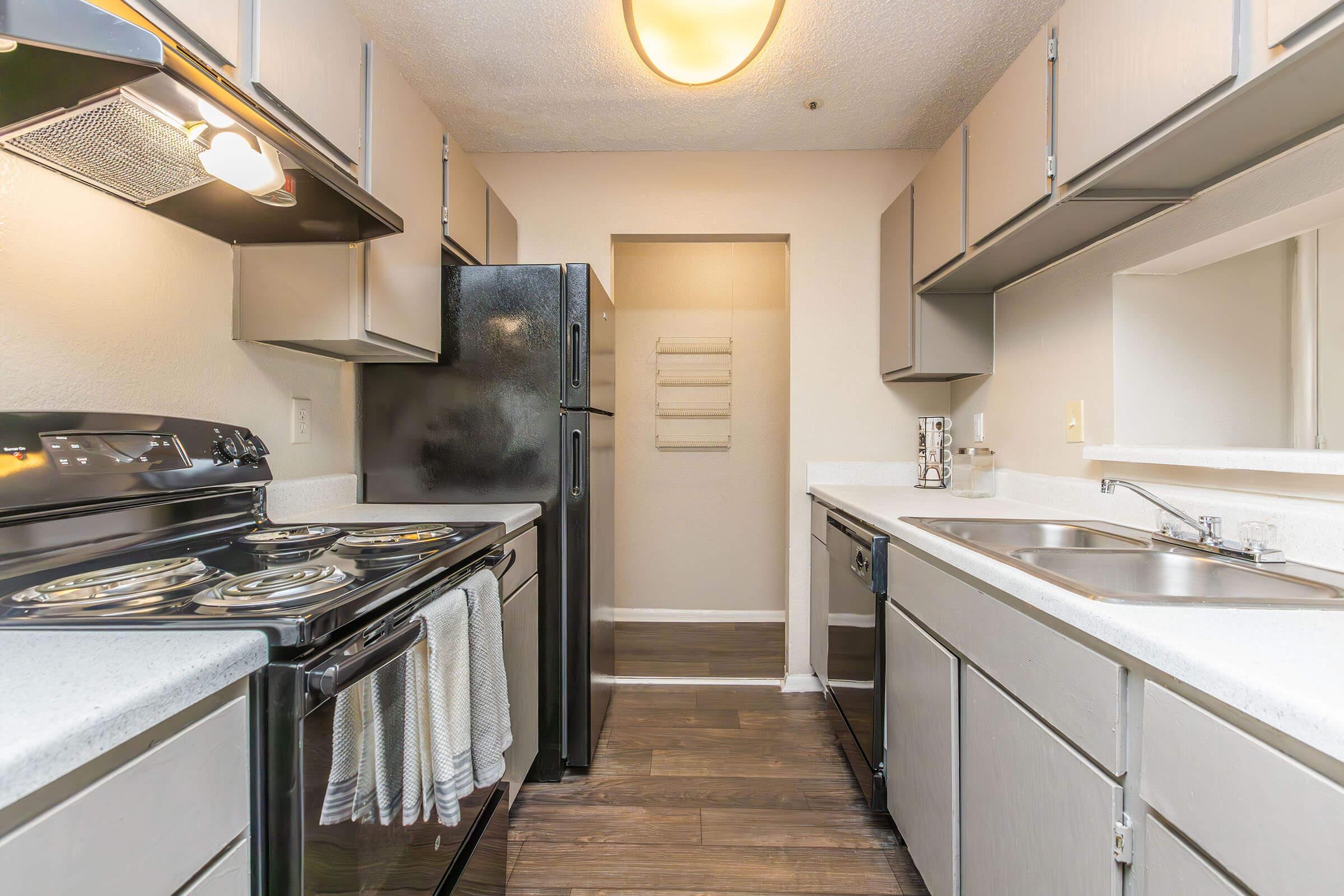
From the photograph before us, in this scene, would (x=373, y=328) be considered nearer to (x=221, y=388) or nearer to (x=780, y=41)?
(x=221, y=388)

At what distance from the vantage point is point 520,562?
5.65 feet

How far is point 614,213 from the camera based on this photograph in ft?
9.03

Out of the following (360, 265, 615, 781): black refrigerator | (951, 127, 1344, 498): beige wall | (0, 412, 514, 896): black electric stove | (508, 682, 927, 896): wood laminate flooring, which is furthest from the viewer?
(360, 265, 615, 781): black refrigerator

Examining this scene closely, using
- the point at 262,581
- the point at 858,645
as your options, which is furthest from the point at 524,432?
the point at 858,645

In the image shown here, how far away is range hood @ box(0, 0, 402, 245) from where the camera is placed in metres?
0.72

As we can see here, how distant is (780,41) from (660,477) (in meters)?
2.32

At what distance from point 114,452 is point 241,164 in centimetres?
59

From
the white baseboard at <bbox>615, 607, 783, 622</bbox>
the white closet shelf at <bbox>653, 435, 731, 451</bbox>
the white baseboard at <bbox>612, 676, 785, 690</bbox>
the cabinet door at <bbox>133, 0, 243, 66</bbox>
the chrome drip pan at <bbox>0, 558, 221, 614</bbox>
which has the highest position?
the cabinet door at <bbox>133, 0, 243, 66</bbox>

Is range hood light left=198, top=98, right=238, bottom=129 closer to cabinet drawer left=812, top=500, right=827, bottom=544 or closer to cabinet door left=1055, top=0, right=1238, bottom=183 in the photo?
cabinet door left=1055, top=0, right=1238, bottom=183

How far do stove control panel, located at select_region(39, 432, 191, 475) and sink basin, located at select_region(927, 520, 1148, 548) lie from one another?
67.5 inches

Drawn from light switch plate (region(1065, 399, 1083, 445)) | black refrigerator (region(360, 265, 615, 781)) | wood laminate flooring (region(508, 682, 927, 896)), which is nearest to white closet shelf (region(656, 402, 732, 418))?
black refrigerator (region(360, 265, 615, 781))

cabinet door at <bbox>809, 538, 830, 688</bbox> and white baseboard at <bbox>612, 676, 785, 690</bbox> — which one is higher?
cabinet door at <bbox>809, 538, 830, 688</bbox>

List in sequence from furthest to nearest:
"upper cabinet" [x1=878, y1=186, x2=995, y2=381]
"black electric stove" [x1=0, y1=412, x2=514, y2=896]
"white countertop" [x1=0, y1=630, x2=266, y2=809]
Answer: "upper cabinet" [x1=878, y1=186, x2=995, y2=381] < "black electric stove" [x1=0, y1=412, x2=514, y2=896] < "white countertop" [x1=0, y1=630, x2=266, y2=809]

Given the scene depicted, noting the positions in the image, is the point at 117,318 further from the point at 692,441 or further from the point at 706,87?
the point at 692,441
